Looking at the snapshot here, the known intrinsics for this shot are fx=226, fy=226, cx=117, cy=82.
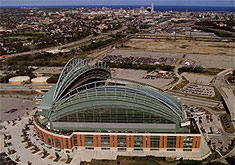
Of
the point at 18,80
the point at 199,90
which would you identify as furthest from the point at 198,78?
the point at 18,80

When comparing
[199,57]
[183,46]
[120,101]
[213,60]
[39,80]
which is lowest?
[39,80]

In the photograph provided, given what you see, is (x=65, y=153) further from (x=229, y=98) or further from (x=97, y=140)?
(x=229, y=98)

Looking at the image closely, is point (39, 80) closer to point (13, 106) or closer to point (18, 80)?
point (18, 80)

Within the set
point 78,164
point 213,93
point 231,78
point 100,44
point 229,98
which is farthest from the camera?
point 100,44

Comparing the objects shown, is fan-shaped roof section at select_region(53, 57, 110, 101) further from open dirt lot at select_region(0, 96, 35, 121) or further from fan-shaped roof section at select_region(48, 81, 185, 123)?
open dirt lot at select_region(0, 96, 35, 121)

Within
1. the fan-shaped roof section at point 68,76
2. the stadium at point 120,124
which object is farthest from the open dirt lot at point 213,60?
the fan-shaped roof section at point 68,76

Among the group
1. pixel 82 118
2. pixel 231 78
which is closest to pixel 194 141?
pixel 82 118

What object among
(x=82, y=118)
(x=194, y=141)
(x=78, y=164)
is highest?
(x=82, y=118)
